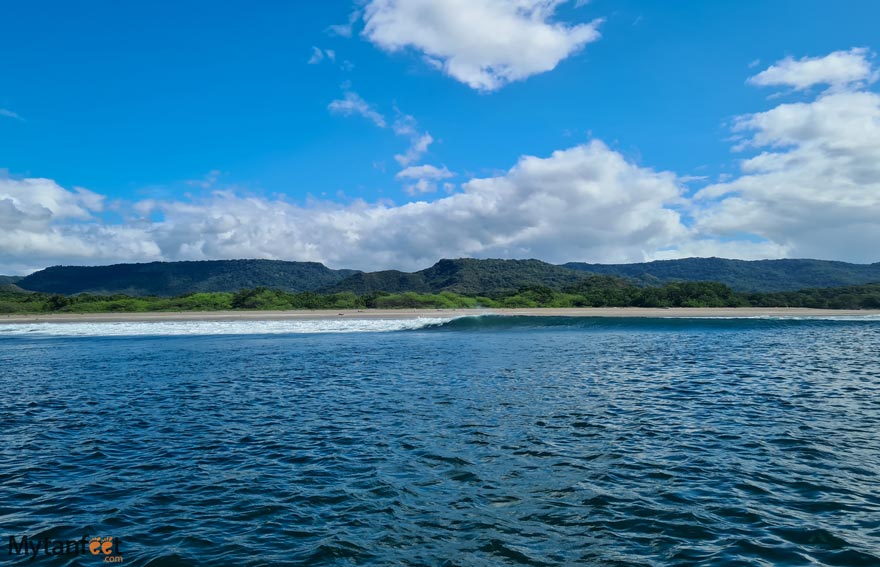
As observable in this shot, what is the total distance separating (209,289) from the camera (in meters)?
193

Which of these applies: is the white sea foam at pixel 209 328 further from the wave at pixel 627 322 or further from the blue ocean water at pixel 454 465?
the blue ocean water at pixel 454 465

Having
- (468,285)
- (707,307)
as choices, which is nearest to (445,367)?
(707,307)

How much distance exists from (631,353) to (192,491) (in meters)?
21.9

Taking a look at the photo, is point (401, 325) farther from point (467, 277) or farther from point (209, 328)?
point (467, 277)

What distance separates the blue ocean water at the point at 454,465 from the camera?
240 inches

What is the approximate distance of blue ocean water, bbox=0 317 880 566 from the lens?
6098mm

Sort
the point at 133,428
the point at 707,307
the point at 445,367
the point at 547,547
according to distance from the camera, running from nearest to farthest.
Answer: the point at 547,547 → the point at 133,428 → the point at 445,367 → the point at 707,307

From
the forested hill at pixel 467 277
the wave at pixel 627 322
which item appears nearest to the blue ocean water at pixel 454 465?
the wave at pixel 627 322

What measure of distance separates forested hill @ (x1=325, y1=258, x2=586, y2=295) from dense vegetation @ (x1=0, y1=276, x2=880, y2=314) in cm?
7803

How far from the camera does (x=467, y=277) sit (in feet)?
565

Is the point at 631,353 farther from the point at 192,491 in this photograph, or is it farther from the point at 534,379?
the point at 192,491

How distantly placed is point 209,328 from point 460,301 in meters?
40.0

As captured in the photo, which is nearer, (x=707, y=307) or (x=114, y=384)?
(x=114, y=384)

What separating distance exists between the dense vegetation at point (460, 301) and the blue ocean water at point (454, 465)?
53780 millimetres
